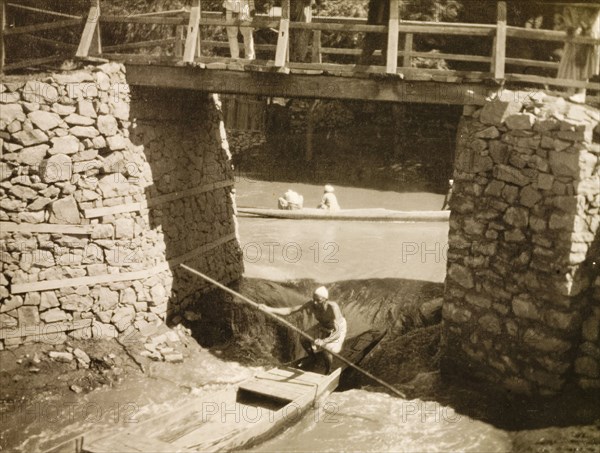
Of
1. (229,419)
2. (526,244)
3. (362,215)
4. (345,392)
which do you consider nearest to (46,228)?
(229,419)

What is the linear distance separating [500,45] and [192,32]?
477cm

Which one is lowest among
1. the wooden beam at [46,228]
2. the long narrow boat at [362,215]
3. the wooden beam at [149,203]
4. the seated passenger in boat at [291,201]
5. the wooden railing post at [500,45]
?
the long narrow boat at [362,215]

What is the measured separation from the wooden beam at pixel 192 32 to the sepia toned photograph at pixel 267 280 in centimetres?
4

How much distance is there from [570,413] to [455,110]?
1671cm

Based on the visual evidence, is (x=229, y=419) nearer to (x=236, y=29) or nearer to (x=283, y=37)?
(x=283, y=37)

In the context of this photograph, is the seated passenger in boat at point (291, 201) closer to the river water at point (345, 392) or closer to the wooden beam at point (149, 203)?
the river water at point (345, 392)

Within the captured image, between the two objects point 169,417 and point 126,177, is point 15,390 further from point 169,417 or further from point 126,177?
point 126,177

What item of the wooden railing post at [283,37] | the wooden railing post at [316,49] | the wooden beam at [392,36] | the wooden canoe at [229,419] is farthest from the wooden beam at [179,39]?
the wooden canoe at [229,419]

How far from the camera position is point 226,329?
1196cm

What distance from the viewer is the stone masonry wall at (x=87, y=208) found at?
924 cm

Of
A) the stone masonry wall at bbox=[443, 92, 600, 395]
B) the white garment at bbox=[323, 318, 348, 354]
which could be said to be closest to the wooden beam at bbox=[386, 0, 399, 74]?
the stone masonry wall at bbox=[443, 92, 600, 395]

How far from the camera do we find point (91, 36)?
33.9 feet

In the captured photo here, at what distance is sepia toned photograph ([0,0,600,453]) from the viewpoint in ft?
26.3

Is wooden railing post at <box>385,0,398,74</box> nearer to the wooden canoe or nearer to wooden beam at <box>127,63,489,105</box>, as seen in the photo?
wooden beam at <box>127,63,489,105</box>
